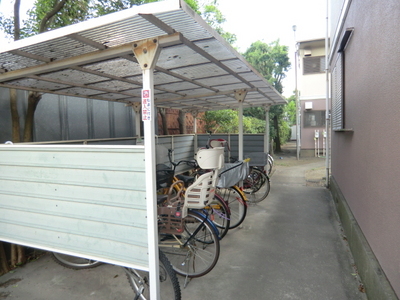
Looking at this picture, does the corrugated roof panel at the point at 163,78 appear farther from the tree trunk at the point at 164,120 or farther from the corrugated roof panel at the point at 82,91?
the tree trunk at the point at 164,120

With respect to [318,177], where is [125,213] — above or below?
above

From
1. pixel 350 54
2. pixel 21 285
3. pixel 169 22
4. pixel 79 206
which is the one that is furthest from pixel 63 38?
pixel 350 54

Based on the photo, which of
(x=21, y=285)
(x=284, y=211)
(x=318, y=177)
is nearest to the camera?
(x=21, y=285)

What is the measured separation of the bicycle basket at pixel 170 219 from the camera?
2.61m

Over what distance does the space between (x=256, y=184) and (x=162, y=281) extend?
3547 mm

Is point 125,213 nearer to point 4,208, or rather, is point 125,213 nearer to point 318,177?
point 4,208

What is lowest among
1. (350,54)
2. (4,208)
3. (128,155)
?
(4,208)

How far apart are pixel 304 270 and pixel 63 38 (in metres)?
3.11

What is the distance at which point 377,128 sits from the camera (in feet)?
7.68

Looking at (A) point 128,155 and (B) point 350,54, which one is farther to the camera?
(B) point 350,54

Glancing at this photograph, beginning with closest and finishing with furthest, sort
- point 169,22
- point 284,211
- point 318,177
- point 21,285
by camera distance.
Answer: point 169,22 → point 21,285 → point 284,211 → point 318,177

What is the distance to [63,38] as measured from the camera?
184cm

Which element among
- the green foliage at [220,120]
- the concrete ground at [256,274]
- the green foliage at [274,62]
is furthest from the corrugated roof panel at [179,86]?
the green foliage at [274,62]

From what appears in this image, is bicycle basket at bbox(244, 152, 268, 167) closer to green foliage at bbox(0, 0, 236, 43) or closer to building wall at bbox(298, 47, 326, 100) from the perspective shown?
green foliage at bbox(0, 0, 236, 43)
